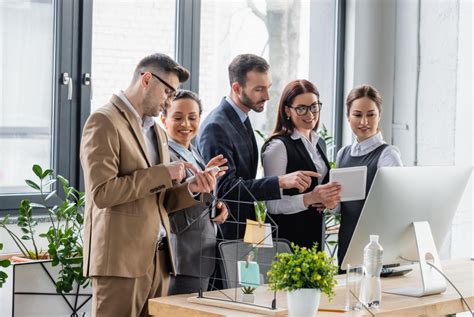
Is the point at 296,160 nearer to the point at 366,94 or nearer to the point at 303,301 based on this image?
the point at 366,94

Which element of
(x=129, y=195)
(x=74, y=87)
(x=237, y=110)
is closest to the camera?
(x=129, y=195)

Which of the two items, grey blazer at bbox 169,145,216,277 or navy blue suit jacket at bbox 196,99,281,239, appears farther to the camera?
navy blue suit jacket at bbox 196,99,281,239

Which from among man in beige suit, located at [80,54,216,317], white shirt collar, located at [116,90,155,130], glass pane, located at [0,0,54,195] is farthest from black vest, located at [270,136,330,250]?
glass pane, located at [0,0,54,195]

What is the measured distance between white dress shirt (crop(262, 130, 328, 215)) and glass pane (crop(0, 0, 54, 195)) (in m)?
1.30

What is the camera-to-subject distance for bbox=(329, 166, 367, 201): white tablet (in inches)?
147

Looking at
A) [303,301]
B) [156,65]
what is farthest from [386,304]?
[156,65]

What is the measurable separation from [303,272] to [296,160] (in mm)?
1376

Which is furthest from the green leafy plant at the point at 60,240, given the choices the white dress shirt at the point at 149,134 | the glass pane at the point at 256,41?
the glass pane at the point at 256,41

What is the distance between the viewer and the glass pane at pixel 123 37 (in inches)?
189

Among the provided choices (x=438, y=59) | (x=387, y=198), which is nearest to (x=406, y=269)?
(x=387, y=198)

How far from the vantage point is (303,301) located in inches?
105

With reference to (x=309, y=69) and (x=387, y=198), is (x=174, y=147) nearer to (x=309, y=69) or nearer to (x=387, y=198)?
→ (x=387, y=198)

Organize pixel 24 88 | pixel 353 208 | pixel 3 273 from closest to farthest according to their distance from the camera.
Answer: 1. pixel 3 273
2. pixel 353 208
3. pixel 24 88

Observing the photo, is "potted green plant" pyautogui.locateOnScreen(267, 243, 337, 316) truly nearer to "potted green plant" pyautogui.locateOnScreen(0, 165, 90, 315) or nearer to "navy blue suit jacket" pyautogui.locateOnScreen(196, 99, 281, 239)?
"navy blue suit jacket" pyautogui.locateOnScreen(196, 99, 281, 239)
